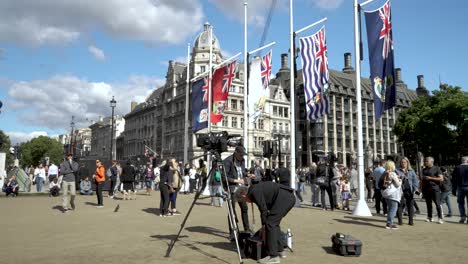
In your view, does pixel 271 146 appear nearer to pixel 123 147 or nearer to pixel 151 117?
pixel 151 117

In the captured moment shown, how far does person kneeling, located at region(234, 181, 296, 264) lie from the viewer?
620 centimetres

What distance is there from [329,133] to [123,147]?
63871 millimetres

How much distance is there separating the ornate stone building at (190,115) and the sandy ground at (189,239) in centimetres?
5252

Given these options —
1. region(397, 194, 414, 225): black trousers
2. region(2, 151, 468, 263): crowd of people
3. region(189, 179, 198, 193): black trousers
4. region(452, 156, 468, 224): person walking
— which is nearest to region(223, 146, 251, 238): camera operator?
region(2, 151, 468, 263): crowd of people

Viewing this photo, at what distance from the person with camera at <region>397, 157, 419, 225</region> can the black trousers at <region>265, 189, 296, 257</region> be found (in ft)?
20.4

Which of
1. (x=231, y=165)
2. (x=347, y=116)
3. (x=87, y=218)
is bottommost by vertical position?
(x=87, y=218)

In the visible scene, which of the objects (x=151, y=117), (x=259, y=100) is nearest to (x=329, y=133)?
(x=151, y=117)

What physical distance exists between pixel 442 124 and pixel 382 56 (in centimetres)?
4140

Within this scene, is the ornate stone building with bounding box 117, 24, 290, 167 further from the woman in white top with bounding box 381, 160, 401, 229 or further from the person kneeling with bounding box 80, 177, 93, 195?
the woman in white top with bounding box 381, 160, 401, 229

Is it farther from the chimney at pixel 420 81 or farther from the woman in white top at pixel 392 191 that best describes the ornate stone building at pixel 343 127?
the woman in white top at pixel 392 191

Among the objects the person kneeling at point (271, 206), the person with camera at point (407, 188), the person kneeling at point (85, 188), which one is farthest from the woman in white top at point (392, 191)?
the person kneeling at point (85, 188)

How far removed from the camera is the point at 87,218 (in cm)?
1205

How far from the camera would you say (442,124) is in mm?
48031

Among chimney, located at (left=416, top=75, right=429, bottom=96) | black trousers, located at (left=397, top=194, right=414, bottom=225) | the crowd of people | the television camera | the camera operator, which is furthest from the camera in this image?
chimney, located at (left=416, top=75, right=429, bottom=96)
